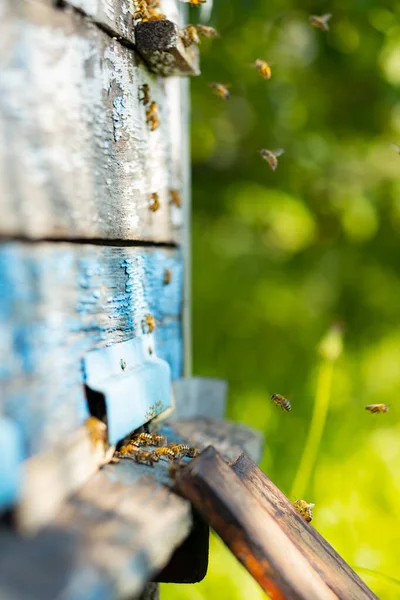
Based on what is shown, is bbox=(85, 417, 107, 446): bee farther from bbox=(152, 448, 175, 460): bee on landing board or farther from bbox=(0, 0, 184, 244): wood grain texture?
bbox=(0, 0, 184, 244): wood grain texture

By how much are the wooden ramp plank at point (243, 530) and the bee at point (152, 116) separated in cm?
105

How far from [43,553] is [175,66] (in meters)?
1.47

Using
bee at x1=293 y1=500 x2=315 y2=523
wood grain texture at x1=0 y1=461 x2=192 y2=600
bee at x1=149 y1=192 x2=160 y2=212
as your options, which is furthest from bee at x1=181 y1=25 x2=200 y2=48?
bee at x1=293 y1=500 x2=315 y2=523

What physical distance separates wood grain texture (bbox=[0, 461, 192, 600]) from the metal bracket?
0.17m

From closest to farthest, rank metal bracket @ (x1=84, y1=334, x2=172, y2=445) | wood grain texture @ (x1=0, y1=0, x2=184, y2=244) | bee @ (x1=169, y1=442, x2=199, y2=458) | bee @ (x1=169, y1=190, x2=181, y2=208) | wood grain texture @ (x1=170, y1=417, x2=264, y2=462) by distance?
wood grain texture @ (x1=0, y1=0, x2=184, y2=244) < metal bracket @ (x1=84, y1=334, x2=172, y2=445) < bee @ (x1=169, y1=442, x2=199, y2=458) < wood grain texture @ (x1=170, y1=417, x2=264, y2=462) < bee @ (x1=169, y1=190, x2=181, y2=208)

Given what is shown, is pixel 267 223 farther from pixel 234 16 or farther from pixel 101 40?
pixel 101 40

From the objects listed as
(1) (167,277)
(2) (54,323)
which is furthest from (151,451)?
(1) (167,277)

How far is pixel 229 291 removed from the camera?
15.8ft

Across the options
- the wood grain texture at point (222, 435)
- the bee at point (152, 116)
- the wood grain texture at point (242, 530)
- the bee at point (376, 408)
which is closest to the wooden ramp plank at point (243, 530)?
the wood grain texture at point (242, 530)

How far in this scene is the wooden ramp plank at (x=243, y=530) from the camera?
1.27 m

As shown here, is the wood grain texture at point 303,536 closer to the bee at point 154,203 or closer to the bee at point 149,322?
the bee at point 149,322

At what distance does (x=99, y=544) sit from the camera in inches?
41.4

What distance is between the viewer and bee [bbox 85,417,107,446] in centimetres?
134

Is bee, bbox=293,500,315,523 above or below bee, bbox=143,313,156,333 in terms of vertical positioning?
below
